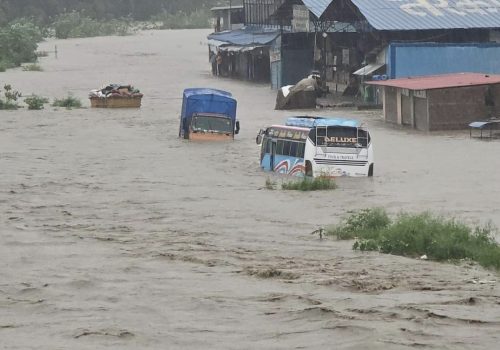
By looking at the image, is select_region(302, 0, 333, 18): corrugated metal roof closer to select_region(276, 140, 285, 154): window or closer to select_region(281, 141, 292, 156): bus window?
select_region(276, 140, 285, 154): window

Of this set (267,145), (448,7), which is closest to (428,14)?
(448,7)

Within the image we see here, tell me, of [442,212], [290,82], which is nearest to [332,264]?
[442,212]

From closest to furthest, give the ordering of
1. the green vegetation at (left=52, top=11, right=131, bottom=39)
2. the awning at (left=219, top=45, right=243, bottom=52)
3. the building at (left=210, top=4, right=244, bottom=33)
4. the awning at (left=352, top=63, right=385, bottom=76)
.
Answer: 1. the awning at (left=352, top=63, right=385, bottom=76)
2. the awning at (left=219, top=45, right=243, bottom=52)
3. the building at (left=210, top=4, right=244, bottom=33)
4. the green vegetation at (left=52, top=11, right=131, bottom=39)

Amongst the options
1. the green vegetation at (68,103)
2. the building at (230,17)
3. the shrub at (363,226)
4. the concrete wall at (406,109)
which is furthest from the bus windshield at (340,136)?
the building at (230,17)

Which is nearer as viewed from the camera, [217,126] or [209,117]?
[217,126]

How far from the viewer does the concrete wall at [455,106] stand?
34.8m

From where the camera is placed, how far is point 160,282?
13453mm

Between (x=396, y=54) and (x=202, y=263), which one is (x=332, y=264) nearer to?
(x=202, y=263)

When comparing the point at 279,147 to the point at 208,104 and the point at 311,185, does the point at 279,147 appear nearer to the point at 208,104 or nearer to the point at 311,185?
the point at 311,185

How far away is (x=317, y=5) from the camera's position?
4775cm

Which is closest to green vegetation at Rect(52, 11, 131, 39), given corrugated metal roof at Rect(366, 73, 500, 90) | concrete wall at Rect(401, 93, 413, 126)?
corrugated metal roof at Rect(366, 73, 500, 90)

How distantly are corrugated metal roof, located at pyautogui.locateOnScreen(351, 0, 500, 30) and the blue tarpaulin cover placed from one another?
36.7ft

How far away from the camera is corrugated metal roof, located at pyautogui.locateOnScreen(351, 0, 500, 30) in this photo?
144 feet

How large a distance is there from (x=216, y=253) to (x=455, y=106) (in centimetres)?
2079
